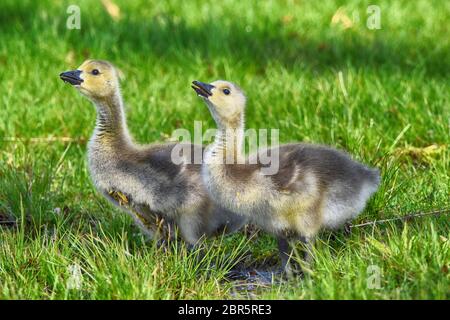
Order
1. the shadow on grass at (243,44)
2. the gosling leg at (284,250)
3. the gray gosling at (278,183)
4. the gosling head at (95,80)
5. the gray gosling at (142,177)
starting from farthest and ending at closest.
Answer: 1. the shadow on grass at (243,44)
2. the gosling head at (95,80)
3. the gray gosling at (142,177)
4. the gosling leg at (284,250)
5. the gray gosling at (278,183)

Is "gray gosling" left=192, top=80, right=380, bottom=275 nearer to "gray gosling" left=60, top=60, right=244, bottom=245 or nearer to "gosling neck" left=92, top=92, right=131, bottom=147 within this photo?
"gray gosling" left=60, top=60, right=244, bottom=245

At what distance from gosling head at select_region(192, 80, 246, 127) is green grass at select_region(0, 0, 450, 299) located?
701 millimetres

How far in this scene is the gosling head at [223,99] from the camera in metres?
4.80

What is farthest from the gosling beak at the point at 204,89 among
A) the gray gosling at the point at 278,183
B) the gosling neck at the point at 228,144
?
the gosling neck at the point at 228,144

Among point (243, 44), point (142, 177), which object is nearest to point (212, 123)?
point (243, 44)

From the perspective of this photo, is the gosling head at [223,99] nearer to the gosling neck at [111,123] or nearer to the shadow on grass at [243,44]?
the gosling neck at [111,123]

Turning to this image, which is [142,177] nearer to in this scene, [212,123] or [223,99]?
[223,99]

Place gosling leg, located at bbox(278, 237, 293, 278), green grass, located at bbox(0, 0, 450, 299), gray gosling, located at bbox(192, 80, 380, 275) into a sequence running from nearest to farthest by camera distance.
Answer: green grass, located at bbox(0, 0, 450, 299) < gray gosling, located at bbox(192, 80, 380, 275) < gosling leg, located at bbox(278, 237, 293, 278)

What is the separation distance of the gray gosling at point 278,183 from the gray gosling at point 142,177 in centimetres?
31

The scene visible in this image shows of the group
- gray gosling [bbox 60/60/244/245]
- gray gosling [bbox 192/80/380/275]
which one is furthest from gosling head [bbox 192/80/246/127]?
gray gosling [bbox 60/60/244/245]

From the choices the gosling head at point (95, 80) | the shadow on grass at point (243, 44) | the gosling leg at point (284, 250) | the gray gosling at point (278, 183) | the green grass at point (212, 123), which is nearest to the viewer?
the green grass at point (212, 123)

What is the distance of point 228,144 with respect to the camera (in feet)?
15.9

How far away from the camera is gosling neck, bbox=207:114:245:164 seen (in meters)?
4.82
